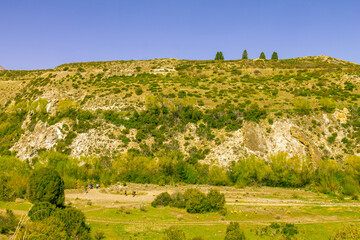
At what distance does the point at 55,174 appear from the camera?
2422 cm

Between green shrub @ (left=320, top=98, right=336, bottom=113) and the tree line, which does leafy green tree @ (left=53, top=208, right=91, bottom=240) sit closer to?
green shrub @ (left=320, top=98, right=336, bottom=113)

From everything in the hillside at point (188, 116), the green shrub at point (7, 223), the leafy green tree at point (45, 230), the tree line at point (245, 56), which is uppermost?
the tree line at point (245, 56)

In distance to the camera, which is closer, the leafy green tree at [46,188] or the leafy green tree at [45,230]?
the leafy green tree at [45,230]

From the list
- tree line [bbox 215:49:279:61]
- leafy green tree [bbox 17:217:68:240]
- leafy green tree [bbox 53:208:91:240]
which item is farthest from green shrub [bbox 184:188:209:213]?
tree line [bbox 215:49:279:61]

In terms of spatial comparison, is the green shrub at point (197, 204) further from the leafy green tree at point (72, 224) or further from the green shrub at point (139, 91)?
the green shrub at point (139, 91)

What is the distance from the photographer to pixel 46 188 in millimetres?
23109

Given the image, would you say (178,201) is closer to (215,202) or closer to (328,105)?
(215,202)

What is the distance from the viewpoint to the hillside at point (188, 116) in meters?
42.8

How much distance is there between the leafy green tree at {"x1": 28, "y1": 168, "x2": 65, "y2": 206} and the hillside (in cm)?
1851

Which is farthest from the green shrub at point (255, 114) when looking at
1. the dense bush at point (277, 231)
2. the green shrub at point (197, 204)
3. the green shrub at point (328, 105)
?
the dense bush at point (277, 231)

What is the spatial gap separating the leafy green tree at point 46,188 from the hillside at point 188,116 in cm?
1851

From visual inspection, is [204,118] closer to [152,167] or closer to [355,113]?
[152,167]

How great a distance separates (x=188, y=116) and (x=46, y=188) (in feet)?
97.8

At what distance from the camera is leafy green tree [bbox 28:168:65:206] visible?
75.4 feet
